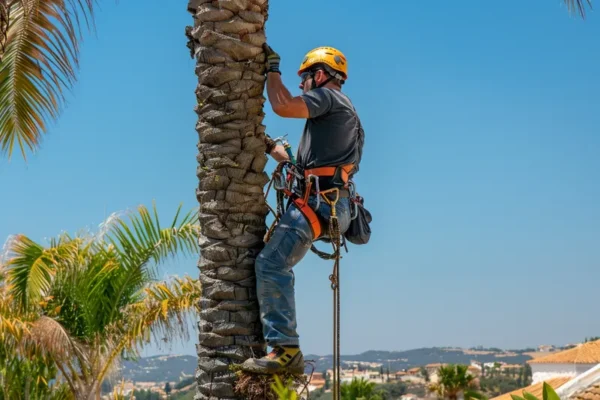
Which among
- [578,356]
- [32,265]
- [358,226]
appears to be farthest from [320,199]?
[578,356]

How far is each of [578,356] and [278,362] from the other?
1353 inches

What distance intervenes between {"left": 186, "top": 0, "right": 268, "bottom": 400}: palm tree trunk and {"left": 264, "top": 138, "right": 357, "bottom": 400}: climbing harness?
0.14m

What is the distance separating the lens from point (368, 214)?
7832mm

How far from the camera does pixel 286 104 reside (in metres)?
6.93

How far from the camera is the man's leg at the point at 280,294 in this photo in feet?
22.4

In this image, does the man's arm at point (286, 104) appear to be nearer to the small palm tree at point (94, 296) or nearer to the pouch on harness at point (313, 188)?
the pouch on harness at point (313, 188)

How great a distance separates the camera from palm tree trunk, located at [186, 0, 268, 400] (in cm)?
695

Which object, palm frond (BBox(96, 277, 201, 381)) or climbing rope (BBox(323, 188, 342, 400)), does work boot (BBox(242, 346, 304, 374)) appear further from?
palm frond (BBox(96, 277, 201, 381))

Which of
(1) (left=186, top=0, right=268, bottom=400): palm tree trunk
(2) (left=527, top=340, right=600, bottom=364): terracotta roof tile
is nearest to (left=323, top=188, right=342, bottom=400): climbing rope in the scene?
(1) (left=186, top=0, right=268, bottom=400): palm tree trunk

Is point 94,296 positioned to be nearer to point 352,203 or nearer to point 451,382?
point 352,203

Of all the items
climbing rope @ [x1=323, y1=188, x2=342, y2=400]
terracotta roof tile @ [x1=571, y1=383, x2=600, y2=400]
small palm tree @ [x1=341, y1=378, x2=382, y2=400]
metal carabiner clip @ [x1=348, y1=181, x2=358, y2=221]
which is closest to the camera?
climbing rope @ [x1=323, y1=188, x2=342, y2=400]

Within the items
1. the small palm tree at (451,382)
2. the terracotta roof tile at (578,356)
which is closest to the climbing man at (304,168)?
the terracotta roof tile at (578,356)

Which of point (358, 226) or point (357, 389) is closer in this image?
point (358, 226)

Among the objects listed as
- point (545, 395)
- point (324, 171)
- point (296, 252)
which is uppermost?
point (324, 171)
